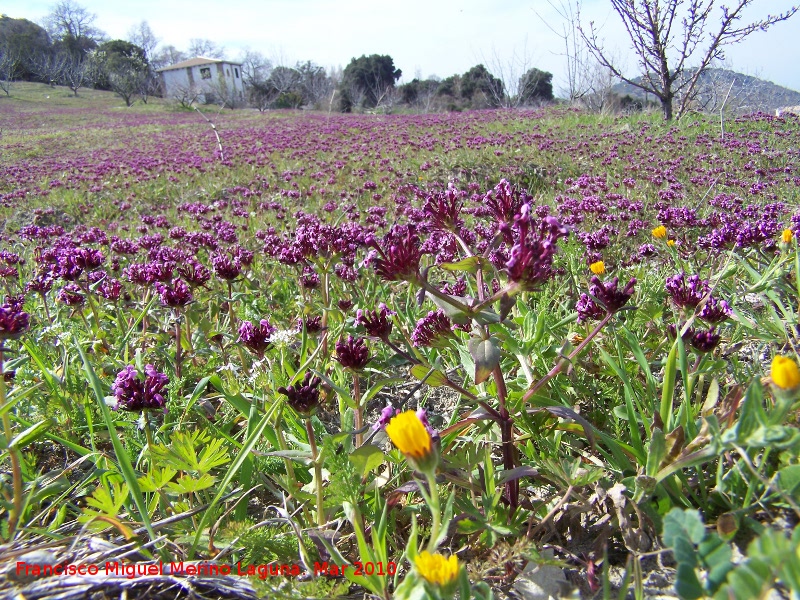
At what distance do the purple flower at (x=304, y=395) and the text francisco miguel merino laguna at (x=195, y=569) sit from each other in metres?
0.46

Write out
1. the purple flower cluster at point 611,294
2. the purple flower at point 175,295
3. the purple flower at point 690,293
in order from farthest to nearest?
the purple flower at point 175,295
the purple flower at point 690,293
the purple flower cluster at point 611,294

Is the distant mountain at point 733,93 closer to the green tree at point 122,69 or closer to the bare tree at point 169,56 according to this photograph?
the green tree at point 122,69

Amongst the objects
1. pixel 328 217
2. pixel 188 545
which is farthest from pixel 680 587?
pixel 328 217

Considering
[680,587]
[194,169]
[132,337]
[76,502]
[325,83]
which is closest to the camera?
[680,587]

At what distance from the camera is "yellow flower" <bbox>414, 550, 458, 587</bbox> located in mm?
926

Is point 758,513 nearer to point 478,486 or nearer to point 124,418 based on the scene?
point 478,486

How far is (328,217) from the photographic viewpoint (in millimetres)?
6789

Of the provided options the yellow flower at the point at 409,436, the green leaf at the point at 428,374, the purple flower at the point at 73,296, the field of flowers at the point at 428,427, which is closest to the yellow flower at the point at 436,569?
the field of flowers at the point at 428,427

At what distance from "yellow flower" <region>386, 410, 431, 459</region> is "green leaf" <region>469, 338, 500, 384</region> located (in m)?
0.41

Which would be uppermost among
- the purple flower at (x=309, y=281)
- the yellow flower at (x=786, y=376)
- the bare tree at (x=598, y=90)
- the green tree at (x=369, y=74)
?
the green tree at (x=369, y=74)

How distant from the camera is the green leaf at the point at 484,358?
1.40 m

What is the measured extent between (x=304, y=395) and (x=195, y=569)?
558 millimetres

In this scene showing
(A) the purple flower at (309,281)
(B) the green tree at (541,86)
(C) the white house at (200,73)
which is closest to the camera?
(A) the purple flower at (309,281)

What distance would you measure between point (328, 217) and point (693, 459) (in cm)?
600
